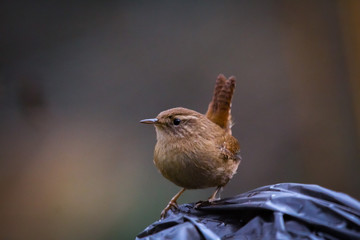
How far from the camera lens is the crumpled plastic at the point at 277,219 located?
1.74 meters

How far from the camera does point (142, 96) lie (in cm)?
475

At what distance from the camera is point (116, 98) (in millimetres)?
4734

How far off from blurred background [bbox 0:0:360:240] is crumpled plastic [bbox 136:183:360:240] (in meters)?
2.20

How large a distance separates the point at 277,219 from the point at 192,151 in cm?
91

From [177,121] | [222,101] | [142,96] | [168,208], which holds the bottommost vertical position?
[168,208]

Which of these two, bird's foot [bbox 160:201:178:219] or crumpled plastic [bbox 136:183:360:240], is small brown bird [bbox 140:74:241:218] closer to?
bird's foot [bbox 160:201:178:219]

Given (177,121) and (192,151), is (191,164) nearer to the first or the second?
(192,151)

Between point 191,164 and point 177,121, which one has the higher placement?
point 177,121

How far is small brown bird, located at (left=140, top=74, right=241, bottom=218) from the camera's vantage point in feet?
8.46

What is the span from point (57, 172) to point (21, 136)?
1.73 feet

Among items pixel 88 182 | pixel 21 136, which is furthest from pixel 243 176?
pixel 21 136

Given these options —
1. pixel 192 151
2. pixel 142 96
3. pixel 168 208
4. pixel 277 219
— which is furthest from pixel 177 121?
pixel 142 96

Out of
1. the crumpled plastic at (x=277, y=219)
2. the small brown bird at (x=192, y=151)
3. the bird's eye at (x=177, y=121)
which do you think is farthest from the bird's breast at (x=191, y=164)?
the crumpled plastic at (x=277, y=219)

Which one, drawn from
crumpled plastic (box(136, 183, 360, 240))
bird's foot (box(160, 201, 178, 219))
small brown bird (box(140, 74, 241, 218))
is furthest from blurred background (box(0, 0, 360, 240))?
crumpled plastic (box(136, 183, 360, 240))
